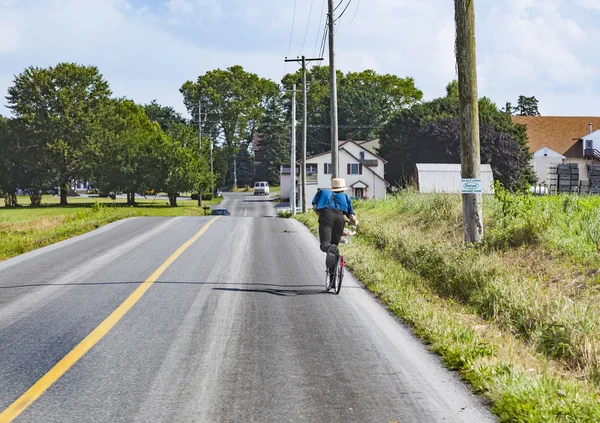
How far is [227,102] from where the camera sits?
10862 cm

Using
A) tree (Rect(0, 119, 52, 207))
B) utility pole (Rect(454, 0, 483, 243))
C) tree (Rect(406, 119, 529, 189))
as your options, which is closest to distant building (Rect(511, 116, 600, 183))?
tree (Rect(406, 119, 529, 189))

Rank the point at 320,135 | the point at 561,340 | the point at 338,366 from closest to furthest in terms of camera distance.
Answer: the point at 338,366 < the point at 561,340 < the point at 320,135

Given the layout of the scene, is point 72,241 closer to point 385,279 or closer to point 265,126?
point 385,279

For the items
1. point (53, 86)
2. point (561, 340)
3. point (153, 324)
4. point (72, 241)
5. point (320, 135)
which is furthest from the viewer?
point (320, 135)

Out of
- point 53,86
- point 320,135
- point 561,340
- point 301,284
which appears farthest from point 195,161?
point 561,340

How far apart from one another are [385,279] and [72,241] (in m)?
11.0

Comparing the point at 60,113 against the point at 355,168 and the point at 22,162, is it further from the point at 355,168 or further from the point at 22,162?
the point at 355,168

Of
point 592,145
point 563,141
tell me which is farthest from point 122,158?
point 592,145

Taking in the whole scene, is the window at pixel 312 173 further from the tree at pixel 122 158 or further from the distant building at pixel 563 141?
the distant building at pixel 563 141

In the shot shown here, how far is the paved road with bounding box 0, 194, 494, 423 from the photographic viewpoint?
529 cm

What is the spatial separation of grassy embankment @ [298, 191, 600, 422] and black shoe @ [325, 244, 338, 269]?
33.6 inches

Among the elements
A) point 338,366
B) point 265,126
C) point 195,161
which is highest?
point 265,126

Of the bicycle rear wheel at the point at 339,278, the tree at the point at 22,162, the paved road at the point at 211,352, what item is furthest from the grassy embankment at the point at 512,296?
the tree at the point at 22,162

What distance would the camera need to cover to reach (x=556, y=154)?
7644cm
